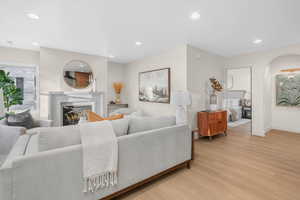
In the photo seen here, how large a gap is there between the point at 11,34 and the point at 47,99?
5.18 ft

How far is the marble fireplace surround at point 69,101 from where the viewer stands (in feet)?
12.9

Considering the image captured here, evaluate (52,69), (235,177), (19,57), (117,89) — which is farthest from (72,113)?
(235,177)

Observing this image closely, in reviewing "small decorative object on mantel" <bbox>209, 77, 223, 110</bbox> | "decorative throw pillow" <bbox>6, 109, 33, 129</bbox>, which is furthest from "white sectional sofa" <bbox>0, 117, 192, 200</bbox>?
"small decorative object on mantel" <bbox>209, 77, 223, 110</bbox>

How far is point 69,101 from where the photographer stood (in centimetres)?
418

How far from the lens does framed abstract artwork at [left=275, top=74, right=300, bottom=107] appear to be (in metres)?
4.46

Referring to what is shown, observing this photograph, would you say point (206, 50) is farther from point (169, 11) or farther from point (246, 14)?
point (169, 11)

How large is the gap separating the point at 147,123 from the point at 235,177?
1.48 m

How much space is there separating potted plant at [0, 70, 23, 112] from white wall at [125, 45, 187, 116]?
3190 mm

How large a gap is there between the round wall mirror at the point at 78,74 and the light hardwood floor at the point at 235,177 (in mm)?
3595

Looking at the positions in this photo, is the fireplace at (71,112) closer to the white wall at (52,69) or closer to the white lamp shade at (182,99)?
the white wall at (52,69)

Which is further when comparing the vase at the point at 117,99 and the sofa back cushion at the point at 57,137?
the vase at the point at 117,99

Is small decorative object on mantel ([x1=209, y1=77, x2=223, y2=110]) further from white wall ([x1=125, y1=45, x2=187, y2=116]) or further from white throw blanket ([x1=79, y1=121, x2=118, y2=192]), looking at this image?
white throw blanket ([x1=79, y1=121, x2=118, y2=192])

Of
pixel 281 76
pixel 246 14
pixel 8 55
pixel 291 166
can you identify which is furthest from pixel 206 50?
pixel 8 55

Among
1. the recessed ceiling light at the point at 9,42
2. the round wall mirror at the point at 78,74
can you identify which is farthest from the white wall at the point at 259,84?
the recessed ceiling light at the point at 9,42
